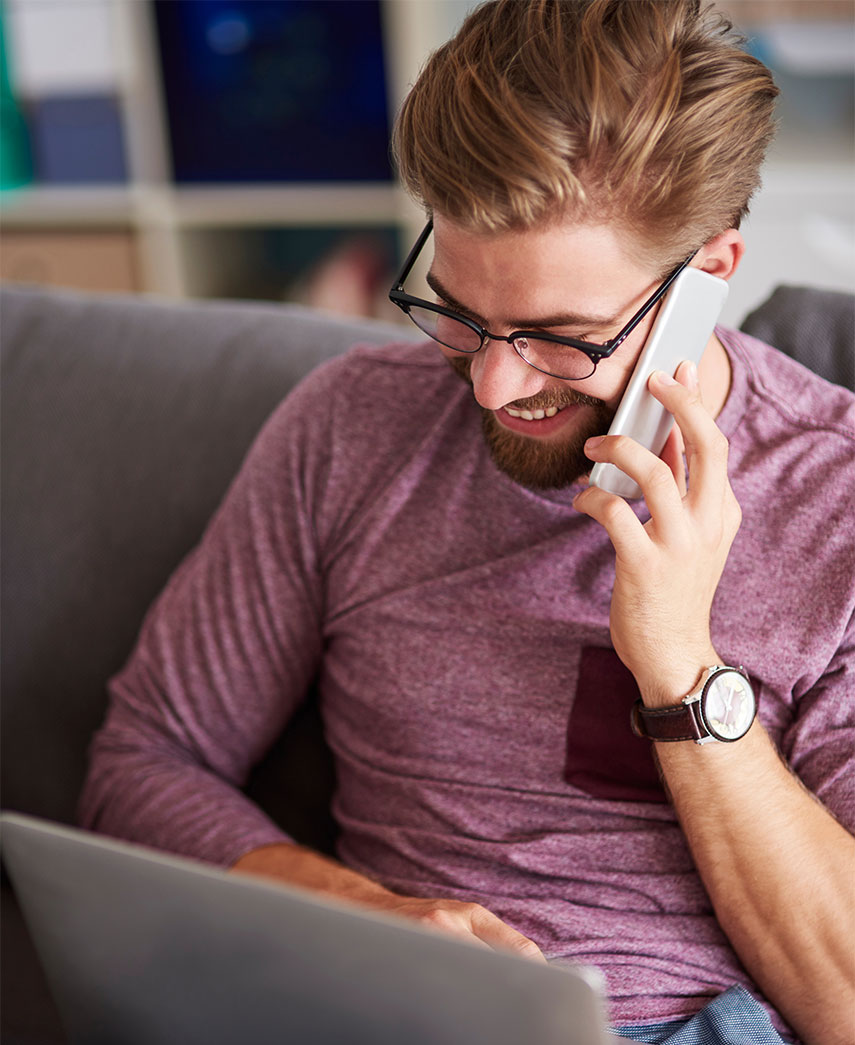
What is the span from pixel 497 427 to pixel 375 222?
2030mm

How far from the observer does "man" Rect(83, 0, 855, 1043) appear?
2.79 ft

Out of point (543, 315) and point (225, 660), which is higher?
point (543, 315)

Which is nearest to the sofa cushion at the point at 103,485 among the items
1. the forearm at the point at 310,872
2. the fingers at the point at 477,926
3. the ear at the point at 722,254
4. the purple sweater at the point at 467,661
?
the purple sweater at the point at 467,661

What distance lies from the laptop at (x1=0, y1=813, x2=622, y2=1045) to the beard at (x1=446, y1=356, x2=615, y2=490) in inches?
17.6

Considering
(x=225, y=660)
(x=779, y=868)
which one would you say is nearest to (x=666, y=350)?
(x=779, y=868)

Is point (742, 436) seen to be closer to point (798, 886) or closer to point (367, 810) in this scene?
point (798, 886)

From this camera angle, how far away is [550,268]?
0.85m

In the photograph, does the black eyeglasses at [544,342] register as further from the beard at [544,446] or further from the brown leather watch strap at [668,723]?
the brown leather watch strap at [668,723]

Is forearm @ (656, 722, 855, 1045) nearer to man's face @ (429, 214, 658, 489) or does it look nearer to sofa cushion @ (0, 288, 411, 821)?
man's face @ (429, 214, 658, 489)

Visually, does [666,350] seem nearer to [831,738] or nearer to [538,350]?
[538,350]

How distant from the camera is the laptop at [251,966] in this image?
0.56 meters

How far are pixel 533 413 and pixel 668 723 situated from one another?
28cm

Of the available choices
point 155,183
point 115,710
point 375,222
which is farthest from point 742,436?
point 155,183

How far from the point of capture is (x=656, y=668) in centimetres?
88
